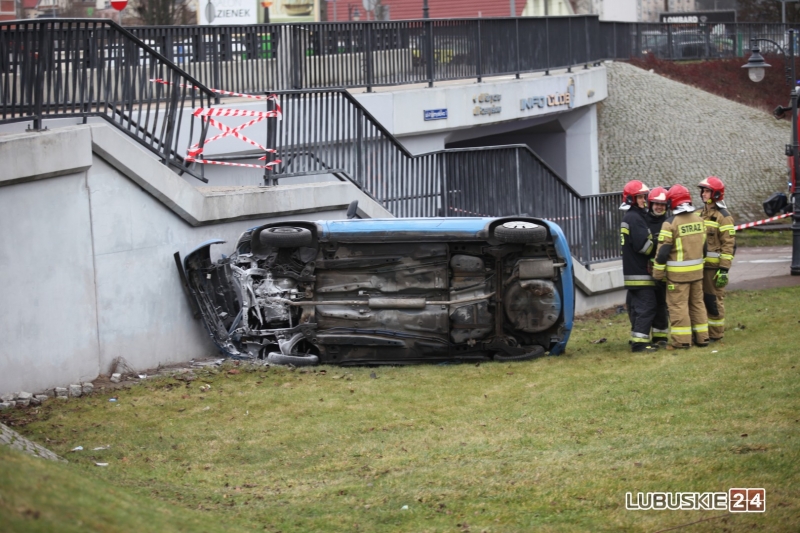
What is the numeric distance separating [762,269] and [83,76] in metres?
14.0

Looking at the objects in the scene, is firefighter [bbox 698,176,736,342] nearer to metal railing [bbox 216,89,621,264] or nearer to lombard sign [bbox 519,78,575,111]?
metal railing [bbox 216,89,621,264]

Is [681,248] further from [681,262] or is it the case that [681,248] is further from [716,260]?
[716,260]

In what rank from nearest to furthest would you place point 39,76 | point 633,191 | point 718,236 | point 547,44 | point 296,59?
point 39,76 < point 633,191 < point 718,236 < point 296,59 < point 547,44

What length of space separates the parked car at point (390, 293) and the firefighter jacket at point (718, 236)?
2.14 m

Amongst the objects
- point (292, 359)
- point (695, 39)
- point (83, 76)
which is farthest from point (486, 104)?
point (695, 39)

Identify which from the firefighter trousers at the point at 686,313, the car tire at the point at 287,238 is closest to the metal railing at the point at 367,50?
the car tire at the point at 287,238

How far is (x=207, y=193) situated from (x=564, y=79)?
18.2 m

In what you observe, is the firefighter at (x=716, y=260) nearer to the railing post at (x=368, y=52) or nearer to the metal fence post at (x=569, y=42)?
the railing post at (x=368, y=52)

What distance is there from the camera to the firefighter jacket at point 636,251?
447 inches

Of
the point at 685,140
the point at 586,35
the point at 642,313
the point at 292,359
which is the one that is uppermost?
the point at 586,35

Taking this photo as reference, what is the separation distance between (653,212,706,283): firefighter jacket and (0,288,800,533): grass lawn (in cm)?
85

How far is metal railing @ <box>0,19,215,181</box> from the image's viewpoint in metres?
9.73

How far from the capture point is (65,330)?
9594mm

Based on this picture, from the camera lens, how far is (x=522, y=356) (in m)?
10.9
